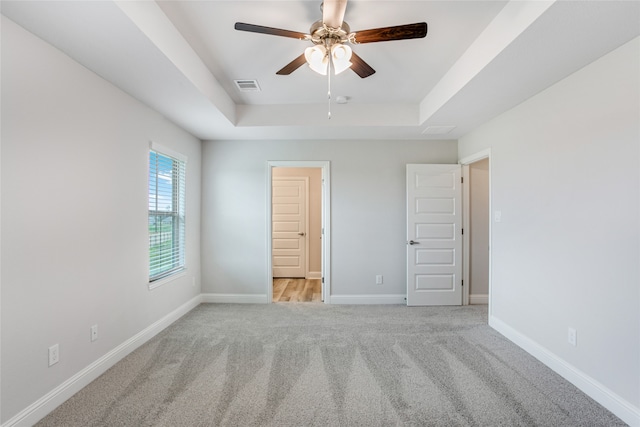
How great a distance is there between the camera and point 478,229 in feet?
13.6

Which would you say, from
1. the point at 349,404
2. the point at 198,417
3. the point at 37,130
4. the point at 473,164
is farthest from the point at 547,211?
the point at 37,130

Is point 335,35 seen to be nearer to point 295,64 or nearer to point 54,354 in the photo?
point 295,64

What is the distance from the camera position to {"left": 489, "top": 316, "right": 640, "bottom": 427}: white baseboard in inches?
71.2

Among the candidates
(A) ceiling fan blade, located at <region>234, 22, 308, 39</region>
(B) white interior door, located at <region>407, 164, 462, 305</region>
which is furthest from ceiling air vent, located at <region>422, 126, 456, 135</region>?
(A) ceiling fan blade, located at <region>234, 22, 308, 39</region>

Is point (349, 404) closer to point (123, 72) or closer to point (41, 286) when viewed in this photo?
point (41, 286)

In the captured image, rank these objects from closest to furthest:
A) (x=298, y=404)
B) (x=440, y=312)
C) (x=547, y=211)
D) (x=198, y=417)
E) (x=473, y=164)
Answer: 1. (x=198, y=417)
2. (x=298, y=404)
3. (x=547, y=211)
4. (x=440, y=312)
5. (x=473, y=164)

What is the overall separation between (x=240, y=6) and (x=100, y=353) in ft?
9.36

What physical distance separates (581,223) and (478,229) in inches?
79.7

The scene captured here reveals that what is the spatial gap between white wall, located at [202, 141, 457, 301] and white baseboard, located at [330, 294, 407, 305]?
0.21 ft

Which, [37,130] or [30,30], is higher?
[30,30]

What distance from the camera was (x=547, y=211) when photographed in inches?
98.7

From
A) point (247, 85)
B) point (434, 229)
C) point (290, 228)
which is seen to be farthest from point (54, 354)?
point (290, 228)

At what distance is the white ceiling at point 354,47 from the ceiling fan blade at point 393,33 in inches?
11.2

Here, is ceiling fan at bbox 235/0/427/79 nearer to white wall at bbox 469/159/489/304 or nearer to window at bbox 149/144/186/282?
window at bbox 149/144/186/282
